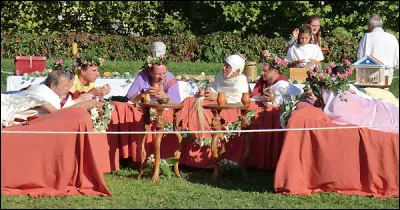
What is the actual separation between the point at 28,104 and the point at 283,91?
269cm

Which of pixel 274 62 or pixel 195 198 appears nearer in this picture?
pixel 195 198

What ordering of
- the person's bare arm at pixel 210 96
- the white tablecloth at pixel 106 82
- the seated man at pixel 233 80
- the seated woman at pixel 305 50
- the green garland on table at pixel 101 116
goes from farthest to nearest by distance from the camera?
the white tablecloth at pixel 106 82, the seated woman at pixel 305 50, the seated man at pixel 233 80, the person's bare arm at pixel 210 96, the green garland on table at pixel 101 116

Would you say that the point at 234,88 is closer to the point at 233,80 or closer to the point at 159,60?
the point at 233,80

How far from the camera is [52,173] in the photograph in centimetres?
800

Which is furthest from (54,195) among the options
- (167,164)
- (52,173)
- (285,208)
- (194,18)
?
(194,18)

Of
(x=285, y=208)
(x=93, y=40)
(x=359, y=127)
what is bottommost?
(x=285, y=208)

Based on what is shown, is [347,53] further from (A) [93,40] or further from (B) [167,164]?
(B) [167,164]

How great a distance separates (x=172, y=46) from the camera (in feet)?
61.3

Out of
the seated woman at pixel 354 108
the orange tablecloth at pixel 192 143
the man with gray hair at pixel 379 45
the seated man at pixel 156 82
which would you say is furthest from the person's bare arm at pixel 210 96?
the man with gray hair at pixel 379 45

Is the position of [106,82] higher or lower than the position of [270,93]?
higher

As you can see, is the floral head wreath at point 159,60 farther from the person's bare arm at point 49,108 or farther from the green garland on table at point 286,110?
the person's bare arm at point 49,108

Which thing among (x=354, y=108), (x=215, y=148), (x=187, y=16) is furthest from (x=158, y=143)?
(x=187, y=16)

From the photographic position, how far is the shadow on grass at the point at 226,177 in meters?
8.66

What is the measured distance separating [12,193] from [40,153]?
0.42 meters
